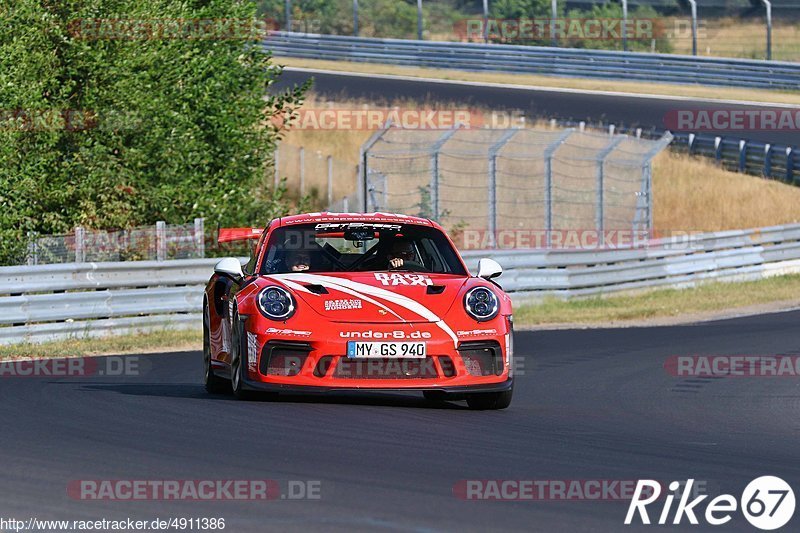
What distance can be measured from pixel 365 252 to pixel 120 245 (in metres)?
8.62

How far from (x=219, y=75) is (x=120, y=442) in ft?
51.4

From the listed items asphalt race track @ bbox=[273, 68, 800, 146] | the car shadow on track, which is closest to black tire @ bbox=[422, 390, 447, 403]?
the car shadow on track

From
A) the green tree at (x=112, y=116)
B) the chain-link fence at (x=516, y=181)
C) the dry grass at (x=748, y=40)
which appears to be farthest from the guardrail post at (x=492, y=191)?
the dry grass at (x=748, y=40)

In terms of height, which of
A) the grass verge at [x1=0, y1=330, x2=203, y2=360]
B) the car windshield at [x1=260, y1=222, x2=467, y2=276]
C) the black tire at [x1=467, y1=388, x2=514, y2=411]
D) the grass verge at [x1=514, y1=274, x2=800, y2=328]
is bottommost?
the grass verge at [x1=514, y1=274, x2=800, y2=328]

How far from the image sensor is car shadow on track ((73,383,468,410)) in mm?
10023

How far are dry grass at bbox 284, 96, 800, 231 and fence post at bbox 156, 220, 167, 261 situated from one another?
42.1 feet

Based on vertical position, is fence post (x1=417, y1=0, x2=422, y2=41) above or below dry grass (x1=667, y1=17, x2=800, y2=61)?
above

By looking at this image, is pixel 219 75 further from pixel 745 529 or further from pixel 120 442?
pixel 745 529

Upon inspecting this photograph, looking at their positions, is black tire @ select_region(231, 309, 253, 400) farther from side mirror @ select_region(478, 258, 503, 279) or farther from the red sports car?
side mirror @ select_region(478, 258, 503, 279)

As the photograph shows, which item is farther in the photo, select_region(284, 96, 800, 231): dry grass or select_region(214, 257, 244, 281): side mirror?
select_region(284, 96, 800, 231): dry grass

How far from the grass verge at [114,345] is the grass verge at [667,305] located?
192 inches

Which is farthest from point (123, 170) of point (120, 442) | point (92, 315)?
point (120, 442)

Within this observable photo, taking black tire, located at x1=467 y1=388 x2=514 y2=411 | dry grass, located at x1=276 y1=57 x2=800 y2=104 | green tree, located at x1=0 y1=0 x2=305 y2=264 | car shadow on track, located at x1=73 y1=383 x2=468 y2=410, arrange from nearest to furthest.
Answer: black tire, located at x1=467 y1=388 x2=514 y2=411
car shadow on track, located at x1=73 y1=383 x2=468 y2=410
green tree, located at x1=0 y1=0 x2=305 y2=264
dry grass, located at x1=276 y1=57 x2=800 y2=104

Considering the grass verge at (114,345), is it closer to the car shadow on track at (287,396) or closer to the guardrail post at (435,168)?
the car shadow on track at (287,396)
